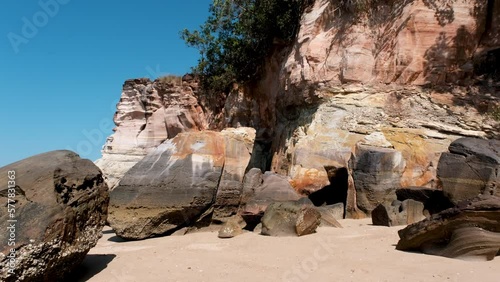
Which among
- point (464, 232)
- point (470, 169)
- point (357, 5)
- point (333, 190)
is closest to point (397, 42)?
point (357, 5)

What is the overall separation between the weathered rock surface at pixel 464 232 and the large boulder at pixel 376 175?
11.7 ft

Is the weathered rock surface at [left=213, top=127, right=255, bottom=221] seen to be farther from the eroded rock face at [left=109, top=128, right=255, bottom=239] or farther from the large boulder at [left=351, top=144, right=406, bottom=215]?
the large boulder at [left=351, top=144, right=406, bottom=215]

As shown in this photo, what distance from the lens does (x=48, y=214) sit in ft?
13.6

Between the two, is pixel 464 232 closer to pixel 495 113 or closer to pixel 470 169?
pixel 470 169

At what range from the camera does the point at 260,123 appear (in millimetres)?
18344

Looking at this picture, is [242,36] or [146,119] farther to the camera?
[146,119]

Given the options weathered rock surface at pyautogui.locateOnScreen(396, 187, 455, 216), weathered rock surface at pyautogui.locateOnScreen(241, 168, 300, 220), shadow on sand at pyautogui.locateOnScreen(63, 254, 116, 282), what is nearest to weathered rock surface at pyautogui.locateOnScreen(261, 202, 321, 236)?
weathered rock surface at pyautogui.locateOnScreen(241, 168, 300, 220)

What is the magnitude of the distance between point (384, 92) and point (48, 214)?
9155 mm

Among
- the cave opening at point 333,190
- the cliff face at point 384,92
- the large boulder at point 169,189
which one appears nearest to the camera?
the large boulder at point 169,189

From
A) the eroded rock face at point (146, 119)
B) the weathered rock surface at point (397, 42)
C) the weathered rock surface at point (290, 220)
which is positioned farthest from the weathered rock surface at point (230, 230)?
the eroded rock face at point (146, 119)

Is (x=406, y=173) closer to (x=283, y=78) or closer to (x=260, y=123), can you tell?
(x=283, y=78)

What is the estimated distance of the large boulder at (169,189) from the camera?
7523mm

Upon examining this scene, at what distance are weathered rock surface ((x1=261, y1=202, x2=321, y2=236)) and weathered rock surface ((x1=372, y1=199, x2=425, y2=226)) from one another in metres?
1.11

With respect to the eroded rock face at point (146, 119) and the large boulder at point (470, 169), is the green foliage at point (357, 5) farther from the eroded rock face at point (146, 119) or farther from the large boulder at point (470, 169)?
the eroded rock face at point (146, 119)
